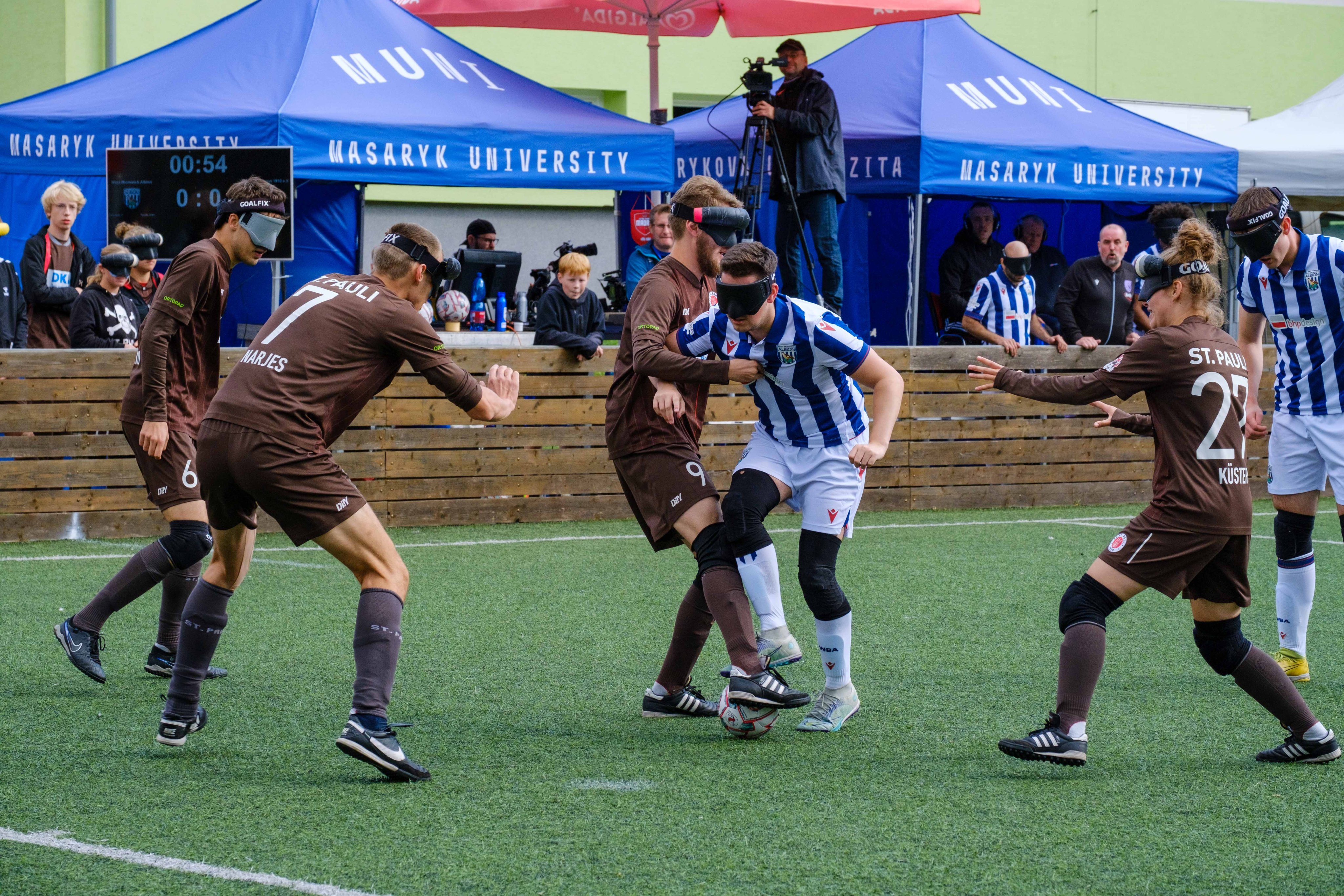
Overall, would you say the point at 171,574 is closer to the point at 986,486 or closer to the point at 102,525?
the point at 102,525

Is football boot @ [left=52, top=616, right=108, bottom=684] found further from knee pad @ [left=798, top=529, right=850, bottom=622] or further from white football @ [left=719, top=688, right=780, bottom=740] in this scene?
knee pad @ [left=798, top=529, right=850, bottom=622]

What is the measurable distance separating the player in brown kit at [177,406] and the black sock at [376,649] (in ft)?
4.70

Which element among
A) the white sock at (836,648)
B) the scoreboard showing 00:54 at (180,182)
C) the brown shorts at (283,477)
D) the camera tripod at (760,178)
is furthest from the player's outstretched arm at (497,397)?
the camera tripod at (760,178)

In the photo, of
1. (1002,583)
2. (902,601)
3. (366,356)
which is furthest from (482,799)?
(1002,583)

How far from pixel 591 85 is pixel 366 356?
709 inches

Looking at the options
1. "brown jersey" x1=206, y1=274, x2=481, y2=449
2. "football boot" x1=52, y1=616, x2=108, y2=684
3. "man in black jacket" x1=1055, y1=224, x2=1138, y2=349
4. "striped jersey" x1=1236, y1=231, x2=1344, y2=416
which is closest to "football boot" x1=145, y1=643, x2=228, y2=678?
"football boot" x1=52, y1=616, x2=108, y2=684

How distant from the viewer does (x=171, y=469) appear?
6.07 metres

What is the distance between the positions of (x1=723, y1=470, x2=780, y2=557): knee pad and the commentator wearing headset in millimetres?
8728

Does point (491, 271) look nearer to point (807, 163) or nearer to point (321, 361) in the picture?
point (807, 163)

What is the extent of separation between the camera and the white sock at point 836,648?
5320 mm

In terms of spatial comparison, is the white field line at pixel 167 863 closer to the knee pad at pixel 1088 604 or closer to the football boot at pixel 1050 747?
the football boot at pixel 1050 747

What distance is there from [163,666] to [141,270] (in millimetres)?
4118

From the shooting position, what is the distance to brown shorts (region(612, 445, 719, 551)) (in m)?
5.50

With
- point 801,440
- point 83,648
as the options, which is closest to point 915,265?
point 801,440
